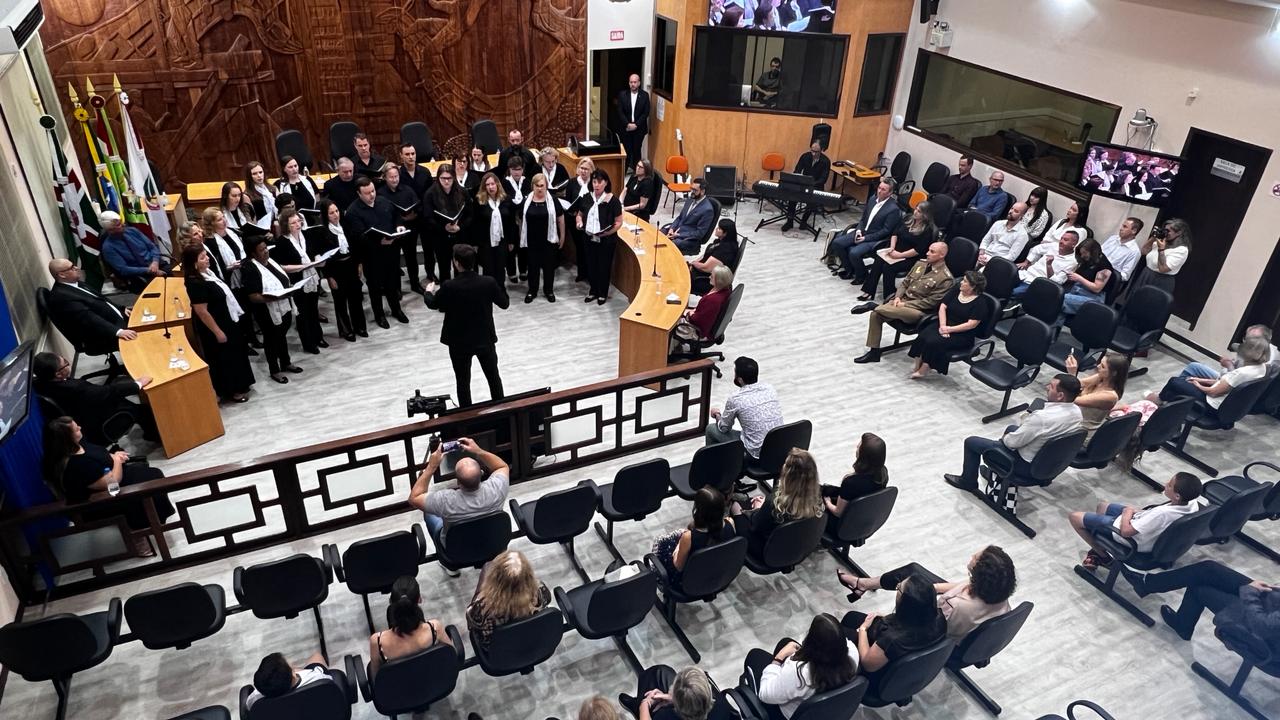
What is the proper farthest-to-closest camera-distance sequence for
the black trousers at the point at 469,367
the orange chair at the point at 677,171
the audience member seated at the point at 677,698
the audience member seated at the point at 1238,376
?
the orange chair at the point at 677,171
the black trousers at the point at 469,367
the audience member seated at the point at 1238,376
the audience member seated at the point at 677,698

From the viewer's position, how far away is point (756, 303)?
9359mm

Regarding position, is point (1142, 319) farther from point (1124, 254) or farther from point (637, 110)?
point (637, 110)

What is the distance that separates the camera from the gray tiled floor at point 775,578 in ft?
15.5

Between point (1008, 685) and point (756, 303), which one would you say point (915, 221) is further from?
point (1008, 685)

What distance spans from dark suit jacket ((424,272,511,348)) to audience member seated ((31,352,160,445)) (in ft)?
7.55

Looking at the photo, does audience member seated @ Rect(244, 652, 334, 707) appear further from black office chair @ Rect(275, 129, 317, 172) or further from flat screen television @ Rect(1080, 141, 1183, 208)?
flat screen television @ Rect(1080, 141, 1183, 208)

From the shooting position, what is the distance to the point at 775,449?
19.0 feet

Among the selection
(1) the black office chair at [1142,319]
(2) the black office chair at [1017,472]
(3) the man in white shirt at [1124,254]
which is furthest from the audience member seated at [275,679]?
(3) the man in white shirt at [1124,254]

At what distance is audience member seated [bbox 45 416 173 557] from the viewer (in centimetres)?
491

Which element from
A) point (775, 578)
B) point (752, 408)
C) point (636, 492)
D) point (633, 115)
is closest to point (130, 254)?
point (636, 492)

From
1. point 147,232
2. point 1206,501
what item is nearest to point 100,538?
point 147,232

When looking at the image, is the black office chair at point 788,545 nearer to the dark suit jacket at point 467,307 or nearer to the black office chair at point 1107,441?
the black office chair at point 1107,441

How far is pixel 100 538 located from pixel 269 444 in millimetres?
1669

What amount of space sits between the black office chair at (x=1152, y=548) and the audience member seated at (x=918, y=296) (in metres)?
2.99
